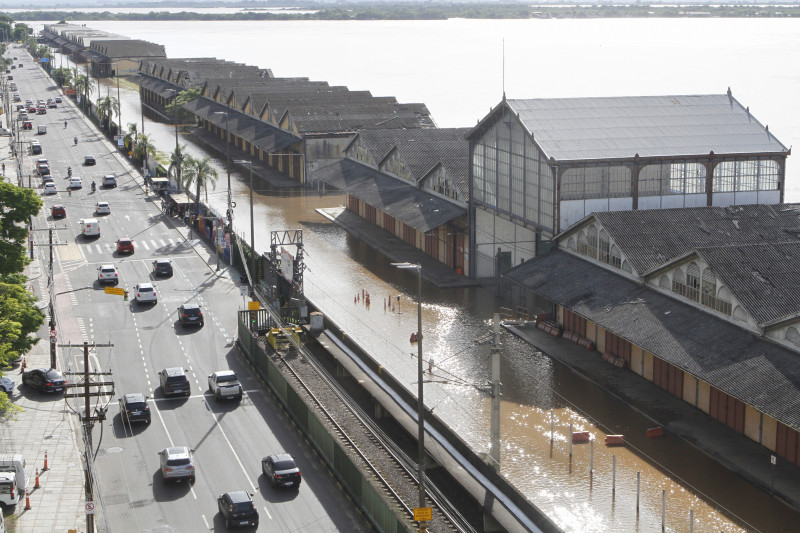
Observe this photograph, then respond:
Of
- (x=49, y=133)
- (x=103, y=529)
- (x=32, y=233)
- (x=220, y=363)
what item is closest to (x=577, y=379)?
(x=220, y=363)

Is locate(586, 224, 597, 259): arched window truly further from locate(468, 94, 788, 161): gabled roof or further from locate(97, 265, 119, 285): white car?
locate(97, 265, 119, 285): white car

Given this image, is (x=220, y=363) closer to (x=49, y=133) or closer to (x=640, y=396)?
(x=640, y=396)

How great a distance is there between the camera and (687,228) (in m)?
59.6

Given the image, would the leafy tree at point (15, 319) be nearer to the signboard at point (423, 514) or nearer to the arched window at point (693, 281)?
the signboard at point (423, 514)

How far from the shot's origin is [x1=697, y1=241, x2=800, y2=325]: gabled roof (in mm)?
46625

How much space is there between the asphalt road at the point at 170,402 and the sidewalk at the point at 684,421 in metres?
15.2

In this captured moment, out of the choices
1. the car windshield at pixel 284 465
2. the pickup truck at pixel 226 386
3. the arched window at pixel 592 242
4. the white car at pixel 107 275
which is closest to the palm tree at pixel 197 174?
the white car at pixel 107 275

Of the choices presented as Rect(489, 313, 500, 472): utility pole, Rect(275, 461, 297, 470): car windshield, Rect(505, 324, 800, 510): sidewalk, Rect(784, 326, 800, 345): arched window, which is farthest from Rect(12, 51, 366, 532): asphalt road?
Rect(784, 326, 800, 345): arched window

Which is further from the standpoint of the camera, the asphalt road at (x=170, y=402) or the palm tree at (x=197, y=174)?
the palm tree at (x=197, y=174)

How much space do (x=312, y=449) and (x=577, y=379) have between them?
1507 cm

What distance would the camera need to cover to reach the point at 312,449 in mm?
45312

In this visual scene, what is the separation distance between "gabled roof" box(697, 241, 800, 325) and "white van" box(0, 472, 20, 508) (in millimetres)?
30481

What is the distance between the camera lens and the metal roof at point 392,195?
7638cm

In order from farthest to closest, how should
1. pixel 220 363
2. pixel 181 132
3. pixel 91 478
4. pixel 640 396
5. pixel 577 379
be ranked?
1. pixel 181 132
2. pixel 220 363
3. pixel 577 379
4. pixel 640 396
5. pixel 91 478
